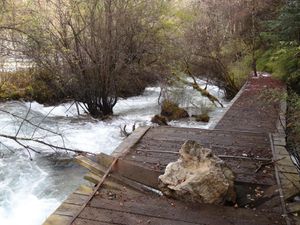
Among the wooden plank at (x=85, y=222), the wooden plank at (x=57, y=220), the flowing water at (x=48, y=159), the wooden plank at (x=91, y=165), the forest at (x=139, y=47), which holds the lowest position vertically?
the flowing water at (x=48, y=159)

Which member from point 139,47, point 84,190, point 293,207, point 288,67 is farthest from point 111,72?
point 293,207

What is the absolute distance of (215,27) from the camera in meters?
15.9

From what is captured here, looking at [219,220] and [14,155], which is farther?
[14,155]

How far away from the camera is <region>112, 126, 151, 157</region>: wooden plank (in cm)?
557

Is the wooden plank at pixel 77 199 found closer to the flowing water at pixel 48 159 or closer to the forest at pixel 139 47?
the flowing water at pixel 48 159

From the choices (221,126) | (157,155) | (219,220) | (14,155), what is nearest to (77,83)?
(14,155)

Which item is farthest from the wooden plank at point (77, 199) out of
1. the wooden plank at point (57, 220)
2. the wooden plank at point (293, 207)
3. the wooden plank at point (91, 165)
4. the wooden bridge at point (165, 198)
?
the wooden plank at point (293, 207)

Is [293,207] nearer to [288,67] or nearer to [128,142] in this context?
[128,142]

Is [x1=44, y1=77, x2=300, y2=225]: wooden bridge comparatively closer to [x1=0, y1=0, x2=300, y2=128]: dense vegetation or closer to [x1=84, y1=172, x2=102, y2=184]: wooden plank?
[x1=84, y1=172, x2=102, y2=184]: wooden plank

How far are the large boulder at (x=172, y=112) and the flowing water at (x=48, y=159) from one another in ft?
1.51

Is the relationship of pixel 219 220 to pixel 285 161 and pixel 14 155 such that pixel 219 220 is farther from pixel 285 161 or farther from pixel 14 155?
pixel 14 155

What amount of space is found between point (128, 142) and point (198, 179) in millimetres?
2231

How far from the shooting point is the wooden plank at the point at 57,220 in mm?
3523

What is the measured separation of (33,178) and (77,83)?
201 inches
